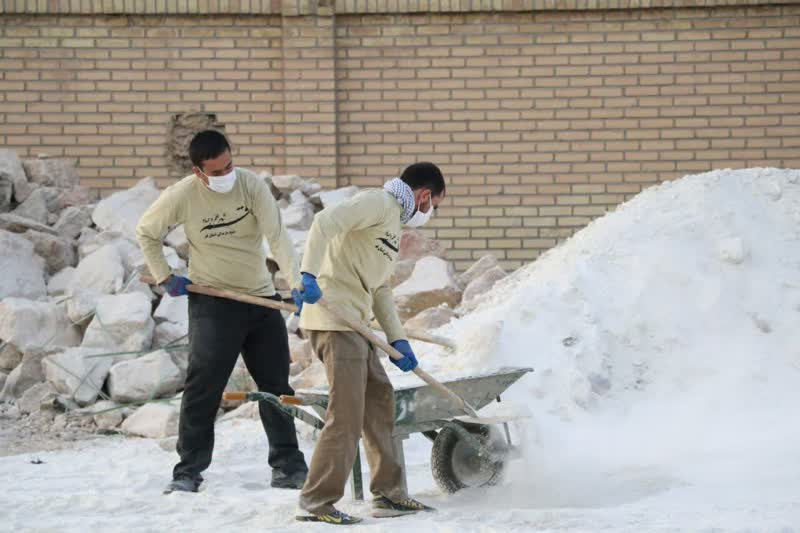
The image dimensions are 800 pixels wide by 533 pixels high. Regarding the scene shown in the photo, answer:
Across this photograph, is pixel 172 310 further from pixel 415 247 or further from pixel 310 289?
pixel 310 289

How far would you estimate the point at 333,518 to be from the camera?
4.48 metres

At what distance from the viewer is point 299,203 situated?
9.76m

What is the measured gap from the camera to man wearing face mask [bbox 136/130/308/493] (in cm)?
532

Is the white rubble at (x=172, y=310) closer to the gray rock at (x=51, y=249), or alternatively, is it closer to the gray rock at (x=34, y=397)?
the gray rock at (x=34, y=397)

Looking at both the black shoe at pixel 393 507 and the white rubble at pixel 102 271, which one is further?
the white rubble at pixel 102 271

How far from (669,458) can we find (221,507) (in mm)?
2425

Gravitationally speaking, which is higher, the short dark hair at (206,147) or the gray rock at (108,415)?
the short dark hair at (206,147)

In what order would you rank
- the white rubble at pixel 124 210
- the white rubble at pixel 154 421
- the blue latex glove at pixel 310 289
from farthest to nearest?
the white rubble at pixel 124 210 < the white rubble at pixel 154 421 < the blue latex glove at pixel 310 289

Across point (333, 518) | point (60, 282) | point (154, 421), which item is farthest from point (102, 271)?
point (333, 518)

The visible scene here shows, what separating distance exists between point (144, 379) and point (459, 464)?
3193mm

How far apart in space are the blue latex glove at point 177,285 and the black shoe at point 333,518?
139 centimetres

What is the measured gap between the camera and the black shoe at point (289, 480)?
5500 mm

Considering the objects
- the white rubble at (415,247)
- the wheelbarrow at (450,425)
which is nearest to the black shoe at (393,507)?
the wheelbarrow at (450,425)

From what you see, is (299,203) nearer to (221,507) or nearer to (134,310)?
(134,310)
